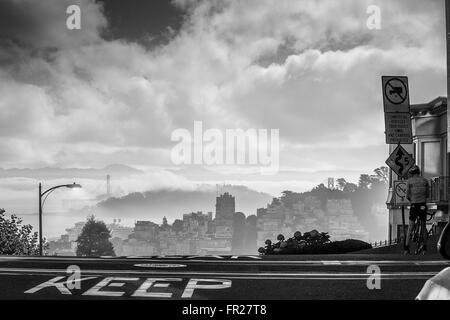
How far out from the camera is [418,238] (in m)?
18.5

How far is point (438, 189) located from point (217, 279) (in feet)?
99.6

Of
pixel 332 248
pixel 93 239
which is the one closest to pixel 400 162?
pixel 332 248

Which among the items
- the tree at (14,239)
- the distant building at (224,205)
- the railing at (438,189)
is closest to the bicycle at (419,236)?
the railing at (438,189)

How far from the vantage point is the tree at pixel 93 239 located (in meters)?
127

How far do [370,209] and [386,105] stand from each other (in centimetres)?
16211

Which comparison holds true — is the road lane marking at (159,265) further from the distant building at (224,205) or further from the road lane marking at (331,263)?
the distant building at (224,205)

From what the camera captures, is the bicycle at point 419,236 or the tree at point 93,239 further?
the tree at point 93,239

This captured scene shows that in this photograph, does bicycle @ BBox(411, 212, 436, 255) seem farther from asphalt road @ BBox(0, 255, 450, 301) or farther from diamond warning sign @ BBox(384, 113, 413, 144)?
asphalt road @ BBox(0, 255, 450, 301)

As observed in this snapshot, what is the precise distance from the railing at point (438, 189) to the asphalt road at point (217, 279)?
24.6m
